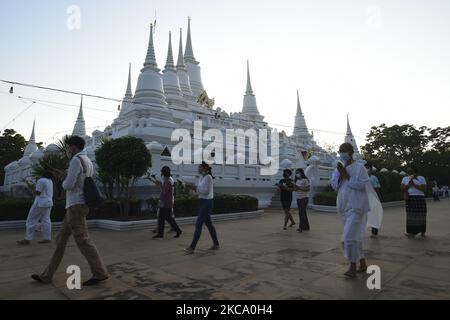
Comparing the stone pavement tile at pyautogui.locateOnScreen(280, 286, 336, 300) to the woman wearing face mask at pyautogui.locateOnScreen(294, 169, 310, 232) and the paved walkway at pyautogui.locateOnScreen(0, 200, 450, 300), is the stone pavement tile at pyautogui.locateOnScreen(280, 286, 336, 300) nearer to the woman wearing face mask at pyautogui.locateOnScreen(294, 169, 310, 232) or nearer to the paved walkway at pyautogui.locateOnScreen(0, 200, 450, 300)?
the paved walkway at pyautogui.locateOnScreen(0, 200, 450, 300)

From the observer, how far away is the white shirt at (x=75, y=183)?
15.0 ft

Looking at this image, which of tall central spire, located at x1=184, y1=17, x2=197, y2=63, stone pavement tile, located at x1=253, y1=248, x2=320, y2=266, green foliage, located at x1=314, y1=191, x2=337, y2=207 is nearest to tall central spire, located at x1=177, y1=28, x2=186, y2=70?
tall central spire, located at x1=184, y1=17, x2=197, y2=63

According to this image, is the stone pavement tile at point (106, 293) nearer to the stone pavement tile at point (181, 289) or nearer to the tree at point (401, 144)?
the stone pavement tile at point (181, 289)

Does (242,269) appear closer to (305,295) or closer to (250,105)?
(305,295)

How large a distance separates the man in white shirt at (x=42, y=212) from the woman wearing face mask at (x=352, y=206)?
676cm

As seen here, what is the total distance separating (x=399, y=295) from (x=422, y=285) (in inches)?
24.7

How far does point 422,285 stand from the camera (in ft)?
14.1

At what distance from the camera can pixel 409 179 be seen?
857cm

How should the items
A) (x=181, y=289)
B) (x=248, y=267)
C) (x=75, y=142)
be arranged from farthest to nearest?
(x=248, y=267) < (x=75, y=142) < (x=181, y=289)

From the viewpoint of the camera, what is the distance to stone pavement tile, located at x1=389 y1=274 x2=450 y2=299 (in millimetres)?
4004

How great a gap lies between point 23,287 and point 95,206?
137cm

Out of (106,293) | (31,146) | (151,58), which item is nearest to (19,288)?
(106,293)
